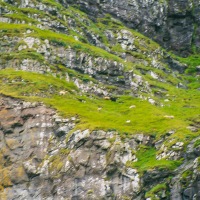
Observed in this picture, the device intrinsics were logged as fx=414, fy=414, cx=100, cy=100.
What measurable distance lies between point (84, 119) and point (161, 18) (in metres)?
91.6

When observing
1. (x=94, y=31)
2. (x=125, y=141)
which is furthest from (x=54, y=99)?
(x=94, y=31)

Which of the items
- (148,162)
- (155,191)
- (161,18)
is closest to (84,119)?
(148,162)

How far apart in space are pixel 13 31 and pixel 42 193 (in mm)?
50736

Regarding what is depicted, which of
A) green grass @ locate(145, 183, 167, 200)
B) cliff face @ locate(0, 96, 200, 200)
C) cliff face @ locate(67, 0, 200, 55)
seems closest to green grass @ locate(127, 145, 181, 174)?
cliff face @ locate(0, 96, 200, 200)

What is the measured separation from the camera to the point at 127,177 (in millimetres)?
63031

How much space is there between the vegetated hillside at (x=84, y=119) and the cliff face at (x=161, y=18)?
29.8 m

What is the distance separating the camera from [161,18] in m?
156

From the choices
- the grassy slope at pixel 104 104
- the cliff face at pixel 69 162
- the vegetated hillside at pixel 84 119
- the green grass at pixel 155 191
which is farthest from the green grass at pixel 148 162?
the green grass at pixel 155 191

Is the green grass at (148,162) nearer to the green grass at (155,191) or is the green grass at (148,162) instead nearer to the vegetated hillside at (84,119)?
the vegetated hillside at (84,119)

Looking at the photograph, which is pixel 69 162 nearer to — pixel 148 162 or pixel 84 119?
pixel 84 119

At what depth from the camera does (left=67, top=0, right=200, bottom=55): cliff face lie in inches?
5935

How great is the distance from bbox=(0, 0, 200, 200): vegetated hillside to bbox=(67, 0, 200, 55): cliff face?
2982 centimetres

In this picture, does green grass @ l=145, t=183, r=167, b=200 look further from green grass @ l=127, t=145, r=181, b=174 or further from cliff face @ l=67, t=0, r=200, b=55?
Result: cliff face @ l=67, t=0, r=200, b=55

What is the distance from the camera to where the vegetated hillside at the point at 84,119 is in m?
62.8
